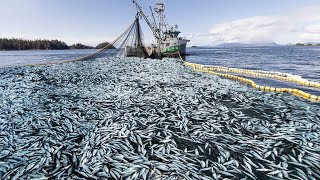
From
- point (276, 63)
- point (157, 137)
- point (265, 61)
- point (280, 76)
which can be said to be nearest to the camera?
point (157, 137)

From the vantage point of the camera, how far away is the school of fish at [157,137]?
17.3ft

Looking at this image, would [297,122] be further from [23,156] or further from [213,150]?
[23,156]

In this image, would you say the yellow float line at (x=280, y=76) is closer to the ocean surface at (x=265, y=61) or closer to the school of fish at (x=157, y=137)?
the ocean surface at (x=265, y=61)

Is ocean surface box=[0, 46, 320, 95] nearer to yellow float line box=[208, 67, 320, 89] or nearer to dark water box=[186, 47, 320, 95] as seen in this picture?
dark water box=[186, 47, 320, 95]

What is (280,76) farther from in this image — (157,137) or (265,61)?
(265,61)

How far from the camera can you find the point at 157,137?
7062 millimetres

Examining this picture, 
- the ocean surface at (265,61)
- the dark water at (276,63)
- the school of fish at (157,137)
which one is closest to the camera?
the school of fish at (157,137)

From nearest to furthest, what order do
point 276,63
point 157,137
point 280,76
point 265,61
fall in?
point 157,137 → point 280,76 → point 276,63 → point 265,61

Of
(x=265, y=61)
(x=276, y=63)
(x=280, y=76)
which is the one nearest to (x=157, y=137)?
(x=280, y=76)

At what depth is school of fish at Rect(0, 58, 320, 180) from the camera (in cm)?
526

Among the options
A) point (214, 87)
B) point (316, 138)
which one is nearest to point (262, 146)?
point (316, 138)

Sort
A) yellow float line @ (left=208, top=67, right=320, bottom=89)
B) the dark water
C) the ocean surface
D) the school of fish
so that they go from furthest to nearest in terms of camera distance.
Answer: the ocean surface < the dark water < yellow float line @ (left=208, top=67, right=320, bottom=89) < the school of fish

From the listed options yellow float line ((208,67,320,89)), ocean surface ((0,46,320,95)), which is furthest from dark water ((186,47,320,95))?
yellow float line ((208,67,320,89))

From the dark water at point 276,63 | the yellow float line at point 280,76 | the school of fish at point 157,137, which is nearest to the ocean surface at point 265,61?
the dark water at point 276,63
